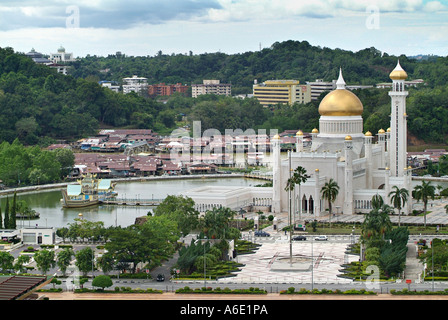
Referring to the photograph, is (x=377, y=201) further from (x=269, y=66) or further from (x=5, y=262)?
(x=269, y=66)

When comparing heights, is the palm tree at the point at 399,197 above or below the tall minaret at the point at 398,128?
below

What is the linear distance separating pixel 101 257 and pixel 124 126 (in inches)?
2119

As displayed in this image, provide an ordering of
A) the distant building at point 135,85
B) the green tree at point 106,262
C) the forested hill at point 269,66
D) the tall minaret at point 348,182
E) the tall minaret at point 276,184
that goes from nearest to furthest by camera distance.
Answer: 1. the green tree at point 106,262
2. the tall minaret at point 348,182
3. the tall minaret at point 276,184
4. the forested hill at point 269,66
5. the distant building at point 135,85

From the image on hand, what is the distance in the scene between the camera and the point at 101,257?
25.7 meters

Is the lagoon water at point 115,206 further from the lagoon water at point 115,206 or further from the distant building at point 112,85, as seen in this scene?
the distant building at point 112,85

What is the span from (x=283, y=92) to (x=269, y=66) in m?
18.3

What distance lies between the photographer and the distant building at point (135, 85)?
349ft

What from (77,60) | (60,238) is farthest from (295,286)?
(77,60)

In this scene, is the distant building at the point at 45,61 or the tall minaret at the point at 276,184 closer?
the tall minaret at the point at 276,184

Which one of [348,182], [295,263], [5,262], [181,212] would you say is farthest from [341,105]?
[5,262]

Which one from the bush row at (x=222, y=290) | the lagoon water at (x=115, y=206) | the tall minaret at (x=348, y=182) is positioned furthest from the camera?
the lagoon water at (x=115, y=206)

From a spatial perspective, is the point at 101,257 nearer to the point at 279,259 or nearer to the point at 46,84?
the point at 279,259

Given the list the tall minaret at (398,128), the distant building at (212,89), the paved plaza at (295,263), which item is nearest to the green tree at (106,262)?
the paved plaza at (295,263)

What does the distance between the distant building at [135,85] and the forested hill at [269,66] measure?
4.40 metres
